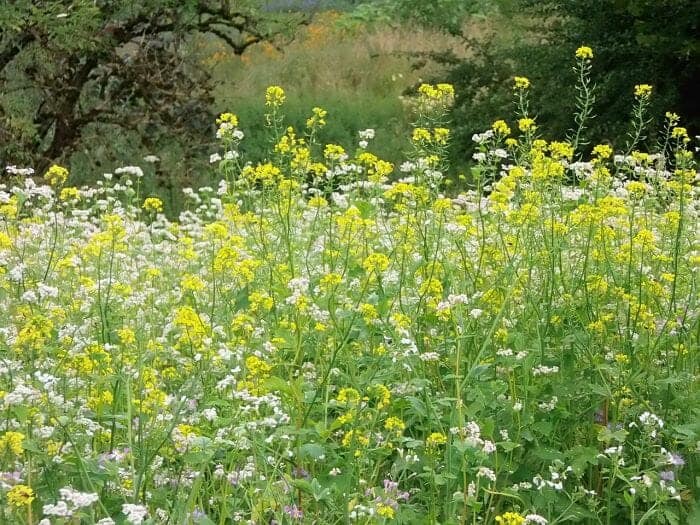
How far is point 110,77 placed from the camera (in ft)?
29.9

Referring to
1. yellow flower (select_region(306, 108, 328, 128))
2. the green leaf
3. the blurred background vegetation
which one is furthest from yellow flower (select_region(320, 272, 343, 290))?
the blurred background vegetation

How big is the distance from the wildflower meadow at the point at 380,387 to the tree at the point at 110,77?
4584 millimetres

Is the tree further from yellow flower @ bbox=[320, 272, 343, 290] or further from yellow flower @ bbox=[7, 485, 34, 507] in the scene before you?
yellow flower @ bbox=[7, 485, 34, 507]

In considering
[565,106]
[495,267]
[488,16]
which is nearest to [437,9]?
[488,16]

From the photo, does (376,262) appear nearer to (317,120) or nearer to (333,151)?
(317,120)

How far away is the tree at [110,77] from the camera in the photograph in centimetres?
809

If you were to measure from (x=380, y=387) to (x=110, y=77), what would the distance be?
285 inches

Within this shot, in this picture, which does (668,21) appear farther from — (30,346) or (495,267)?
(30,346)

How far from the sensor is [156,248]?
469 centimetres

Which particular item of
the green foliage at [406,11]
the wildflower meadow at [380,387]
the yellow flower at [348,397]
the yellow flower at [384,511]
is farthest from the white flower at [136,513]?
the green foliage at [406,11]

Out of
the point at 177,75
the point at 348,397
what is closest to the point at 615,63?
the point at 177,75

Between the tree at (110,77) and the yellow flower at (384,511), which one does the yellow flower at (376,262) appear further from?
the tree at (110,77)

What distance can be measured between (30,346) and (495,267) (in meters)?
1.60

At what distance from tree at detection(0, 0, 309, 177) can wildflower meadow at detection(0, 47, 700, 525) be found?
180 inches
